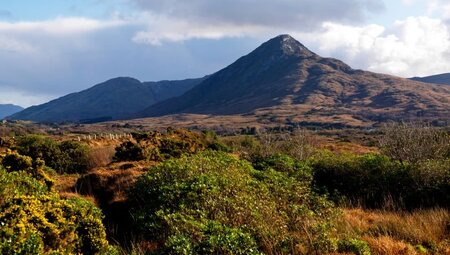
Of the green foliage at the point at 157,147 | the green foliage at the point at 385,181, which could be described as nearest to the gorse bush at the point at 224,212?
the green foliage at the point at 385,181

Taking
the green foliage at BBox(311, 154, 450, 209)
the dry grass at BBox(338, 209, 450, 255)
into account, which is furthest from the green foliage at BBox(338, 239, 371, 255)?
the green foliage at BBox(311, 154, 450, 209)

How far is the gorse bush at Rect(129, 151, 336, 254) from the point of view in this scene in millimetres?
8101

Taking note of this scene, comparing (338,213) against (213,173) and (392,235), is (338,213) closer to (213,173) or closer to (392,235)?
(392,235)

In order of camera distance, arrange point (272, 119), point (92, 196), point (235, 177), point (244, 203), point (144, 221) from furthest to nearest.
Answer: point (272, 119), point (92, 196), point (235, 177), point (144, 221), point (244, 203)

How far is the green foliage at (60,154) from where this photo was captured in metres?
23.7

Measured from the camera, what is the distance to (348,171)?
17.1 m

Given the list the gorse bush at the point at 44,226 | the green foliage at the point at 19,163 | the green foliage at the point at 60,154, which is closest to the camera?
the gorse bush at the point at 44,226

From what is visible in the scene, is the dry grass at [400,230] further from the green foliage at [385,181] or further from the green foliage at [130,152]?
the green foliage at [130,152]

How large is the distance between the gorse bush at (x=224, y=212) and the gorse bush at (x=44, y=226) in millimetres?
1420

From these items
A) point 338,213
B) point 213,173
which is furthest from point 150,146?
point 338,213

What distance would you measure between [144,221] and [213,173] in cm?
263

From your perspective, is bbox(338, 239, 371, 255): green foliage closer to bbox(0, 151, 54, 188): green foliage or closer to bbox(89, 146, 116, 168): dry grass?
bbox(0, 151, 54, 188): green foliage

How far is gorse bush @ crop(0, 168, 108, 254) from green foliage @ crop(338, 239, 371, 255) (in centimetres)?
488

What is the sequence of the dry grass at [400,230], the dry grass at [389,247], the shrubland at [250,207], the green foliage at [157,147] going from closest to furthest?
the shrubland at [250,207], the dry grass at [389,247], the dry grass at [400,230], the green foliage at [157,147]
